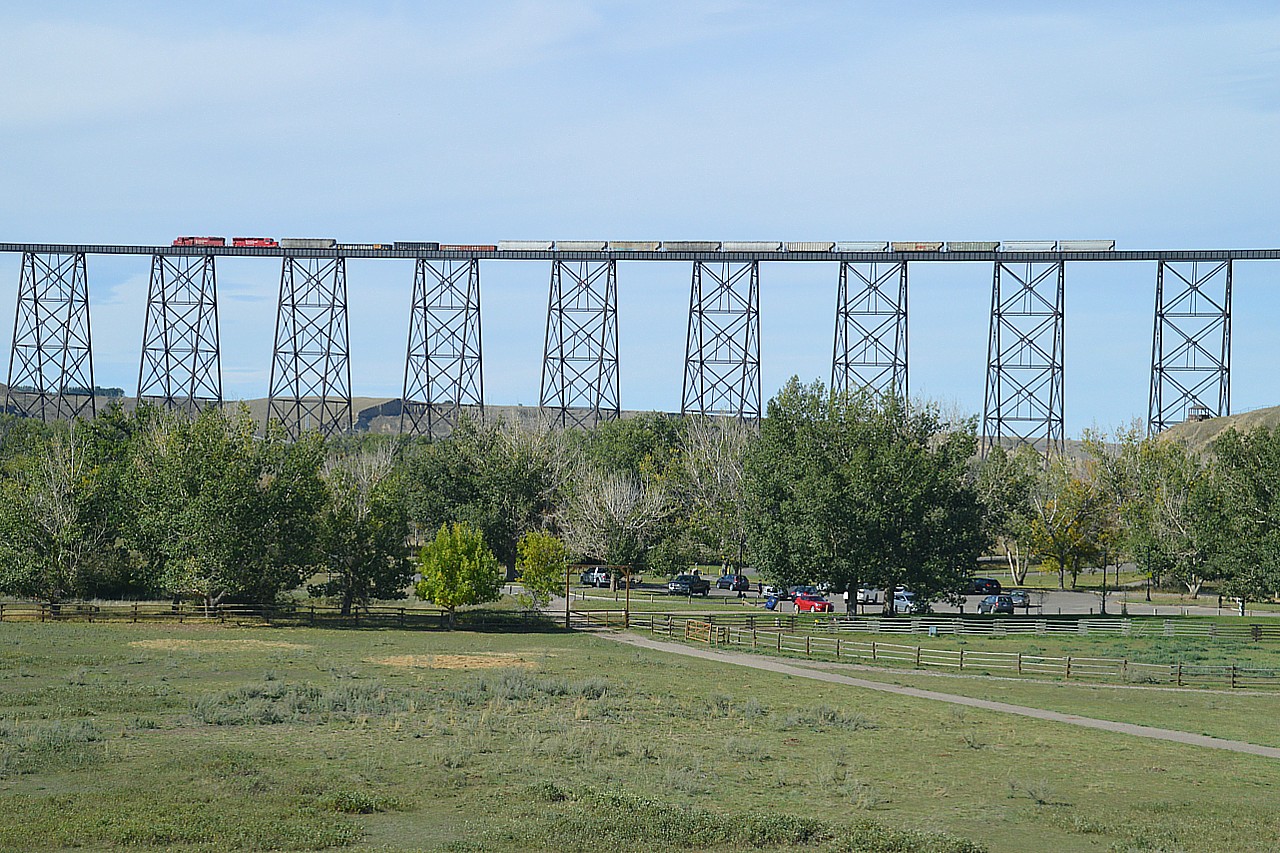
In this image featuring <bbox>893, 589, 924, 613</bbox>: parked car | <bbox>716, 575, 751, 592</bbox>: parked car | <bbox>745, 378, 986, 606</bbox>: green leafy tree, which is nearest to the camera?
<bbox>745, 378, 986, 606</bbox>: green leafy tree

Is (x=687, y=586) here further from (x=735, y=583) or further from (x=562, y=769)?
(x=562, y=769)

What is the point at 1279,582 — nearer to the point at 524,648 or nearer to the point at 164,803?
the point at 524,648

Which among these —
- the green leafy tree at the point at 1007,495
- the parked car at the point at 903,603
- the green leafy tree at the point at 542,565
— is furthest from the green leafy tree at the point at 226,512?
the green leafy tree at the point at 1007,495

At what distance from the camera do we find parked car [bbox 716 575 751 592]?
69.9 metres

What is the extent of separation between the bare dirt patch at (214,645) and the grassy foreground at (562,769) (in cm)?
568

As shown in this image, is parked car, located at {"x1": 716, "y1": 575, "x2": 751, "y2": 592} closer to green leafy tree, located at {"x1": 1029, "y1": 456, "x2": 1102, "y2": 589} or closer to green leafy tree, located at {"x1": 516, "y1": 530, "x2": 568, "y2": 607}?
green leafy tree, located at {"x1": 516, "y1": 530, "x2": 568, "y2": 607}

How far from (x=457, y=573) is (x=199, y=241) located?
4182cm

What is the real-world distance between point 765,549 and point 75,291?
51.0 metres

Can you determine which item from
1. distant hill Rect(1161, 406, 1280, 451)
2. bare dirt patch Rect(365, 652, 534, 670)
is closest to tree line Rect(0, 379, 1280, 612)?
bare dirt patch Rect(365, 652, 534, 670)

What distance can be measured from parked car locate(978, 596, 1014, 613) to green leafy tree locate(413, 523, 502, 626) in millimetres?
22903

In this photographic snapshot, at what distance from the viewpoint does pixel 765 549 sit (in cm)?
5425

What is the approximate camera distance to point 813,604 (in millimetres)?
58688

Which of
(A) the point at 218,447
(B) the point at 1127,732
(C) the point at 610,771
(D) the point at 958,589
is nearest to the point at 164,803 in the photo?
(C) the point at 610,771

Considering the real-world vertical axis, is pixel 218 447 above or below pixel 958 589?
above
